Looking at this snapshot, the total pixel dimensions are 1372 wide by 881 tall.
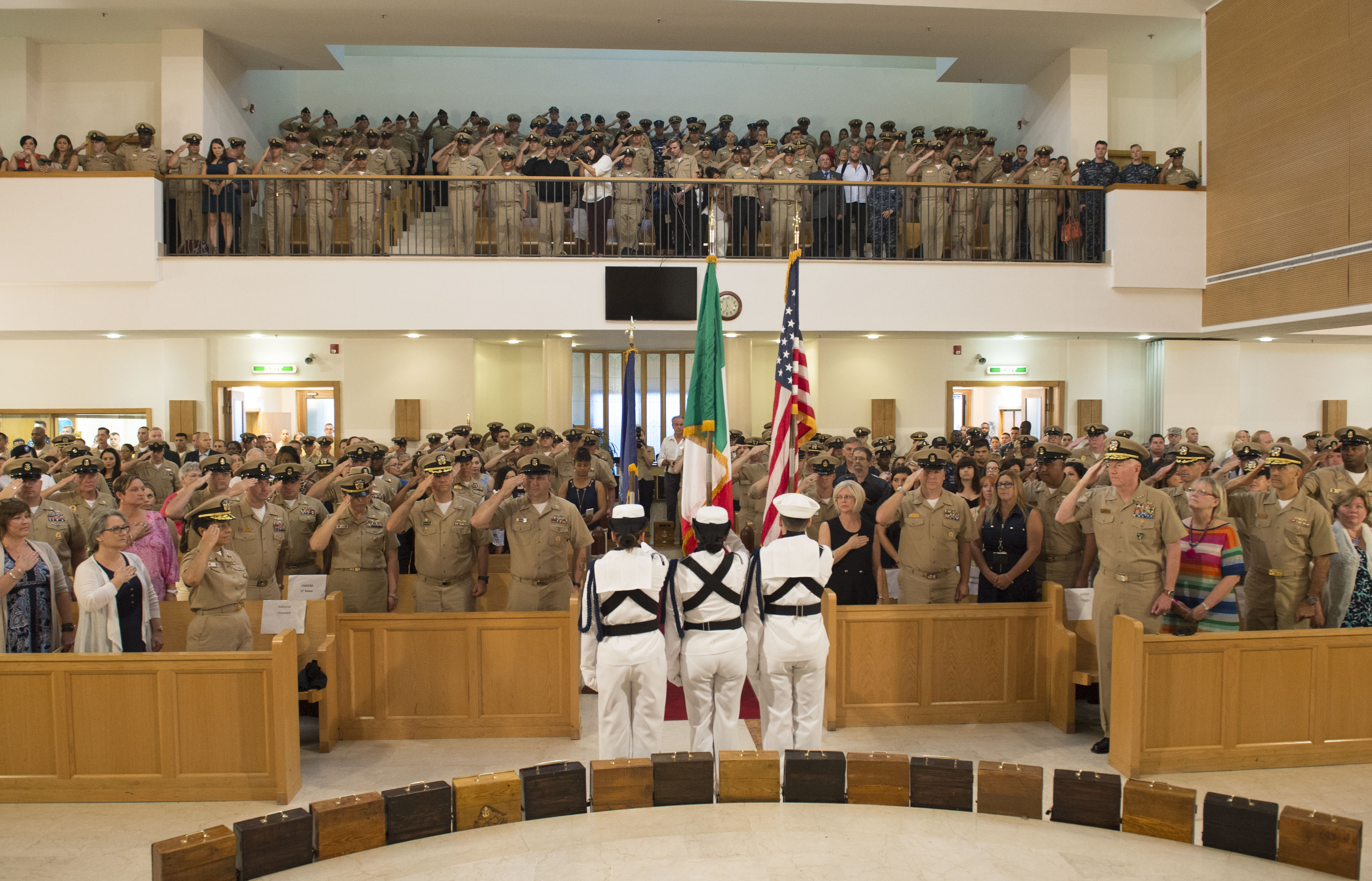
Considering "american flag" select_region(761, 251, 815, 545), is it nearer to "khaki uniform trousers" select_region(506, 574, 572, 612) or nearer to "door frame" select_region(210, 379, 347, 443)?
"khaki uniform trousers" select_region(506, 574, 572, 612)

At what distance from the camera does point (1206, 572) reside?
5066mm

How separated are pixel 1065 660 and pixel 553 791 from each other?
339cm

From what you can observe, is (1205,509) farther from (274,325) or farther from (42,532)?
(274,325)

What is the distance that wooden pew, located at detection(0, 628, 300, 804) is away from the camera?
4398 millimetres

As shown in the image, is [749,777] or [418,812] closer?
[418,812]

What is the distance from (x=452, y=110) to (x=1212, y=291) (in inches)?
506

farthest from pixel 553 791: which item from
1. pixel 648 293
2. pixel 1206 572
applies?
pixel 648 293

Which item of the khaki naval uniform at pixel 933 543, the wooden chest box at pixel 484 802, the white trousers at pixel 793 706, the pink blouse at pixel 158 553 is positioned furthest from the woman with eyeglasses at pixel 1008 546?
the pink blouse at pixel 158 553

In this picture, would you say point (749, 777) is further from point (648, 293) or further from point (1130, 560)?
point (648, 293)

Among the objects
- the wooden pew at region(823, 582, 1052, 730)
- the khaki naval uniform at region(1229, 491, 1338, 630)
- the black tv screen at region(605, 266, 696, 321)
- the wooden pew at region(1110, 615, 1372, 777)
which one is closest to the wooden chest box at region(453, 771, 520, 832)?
the wooden pew at region(823, 582, 1052, 730)

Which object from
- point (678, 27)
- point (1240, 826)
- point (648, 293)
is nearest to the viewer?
point (1240, 826)

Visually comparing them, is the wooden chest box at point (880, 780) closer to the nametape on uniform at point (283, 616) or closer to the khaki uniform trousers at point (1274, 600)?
the khaki uniform trousers at point (1274, 600)

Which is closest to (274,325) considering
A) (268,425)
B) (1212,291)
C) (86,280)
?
(86,280)

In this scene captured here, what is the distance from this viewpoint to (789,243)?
11602 millimetres
